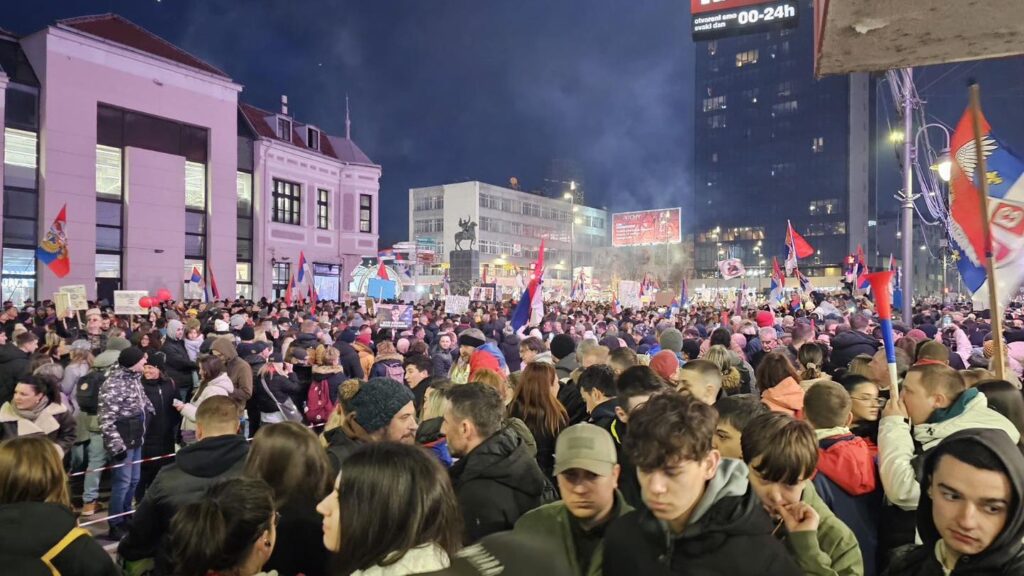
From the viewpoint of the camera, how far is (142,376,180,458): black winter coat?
27.3 feet

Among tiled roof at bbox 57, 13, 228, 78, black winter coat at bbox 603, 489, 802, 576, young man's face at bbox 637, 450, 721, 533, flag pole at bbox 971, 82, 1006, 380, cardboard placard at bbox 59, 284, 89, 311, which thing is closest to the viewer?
black winter coat at bbox 603, 489, 802, 576

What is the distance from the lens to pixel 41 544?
310cm

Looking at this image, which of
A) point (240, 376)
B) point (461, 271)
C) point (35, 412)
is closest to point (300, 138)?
point (461, 271)

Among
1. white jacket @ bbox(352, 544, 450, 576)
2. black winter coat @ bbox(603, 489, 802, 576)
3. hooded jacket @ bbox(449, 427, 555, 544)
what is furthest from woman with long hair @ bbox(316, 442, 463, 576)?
hooded jacket @ bbox(449, 427, 555, 544)

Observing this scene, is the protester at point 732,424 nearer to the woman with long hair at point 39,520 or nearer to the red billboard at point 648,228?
the woman with long hair at point 39,520

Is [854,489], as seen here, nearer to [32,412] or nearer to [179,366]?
[32,412]

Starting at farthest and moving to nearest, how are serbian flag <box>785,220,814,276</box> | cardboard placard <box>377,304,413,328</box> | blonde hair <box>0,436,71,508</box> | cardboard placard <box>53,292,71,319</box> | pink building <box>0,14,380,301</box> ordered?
pink building <box>0,14,380,301</box> < serbian flag <box>785,220,814,276</box> < cardboard placard <box>377,304,413,328</box> < cardboard placard <box>53,292,71,319</box> < blonde hair <box>0,436,71,508</box>

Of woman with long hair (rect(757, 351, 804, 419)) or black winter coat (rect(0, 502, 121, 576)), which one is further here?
woman with long hair (rect(757, 351, 804, 419))

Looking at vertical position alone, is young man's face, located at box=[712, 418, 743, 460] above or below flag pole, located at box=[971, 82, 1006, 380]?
below

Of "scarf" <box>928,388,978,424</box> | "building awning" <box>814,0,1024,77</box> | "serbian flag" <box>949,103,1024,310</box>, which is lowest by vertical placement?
"scarf" <box>928,388,978,424</box>

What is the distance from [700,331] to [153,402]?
1244 cm

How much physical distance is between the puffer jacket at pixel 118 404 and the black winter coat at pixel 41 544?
4748 millimetres

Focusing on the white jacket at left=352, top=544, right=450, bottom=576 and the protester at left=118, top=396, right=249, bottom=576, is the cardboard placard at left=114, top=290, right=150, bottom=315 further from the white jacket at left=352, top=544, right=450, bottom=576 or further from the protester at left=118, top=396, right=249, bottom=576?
the white jacket at left=352, top=544, right=450, bottom=576

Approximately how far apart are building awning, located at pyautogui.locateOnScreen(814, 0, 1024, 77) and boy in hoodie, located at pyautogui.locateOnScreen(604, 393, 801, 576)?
2.33 metres
